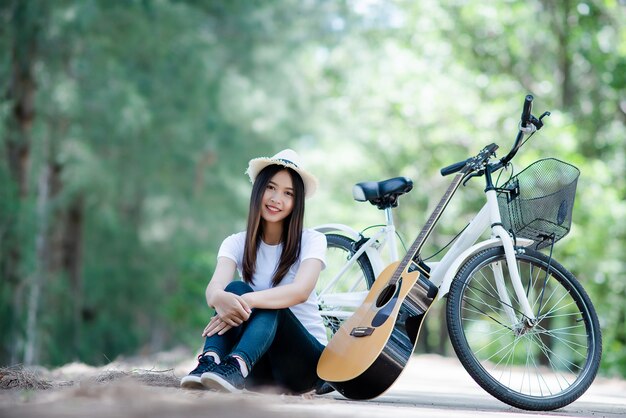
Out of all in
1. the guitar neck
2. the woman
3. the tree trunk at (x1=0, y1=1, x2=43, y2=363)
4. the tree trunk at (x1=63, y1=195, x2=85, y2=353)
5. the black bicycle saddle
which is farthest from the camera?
the tree trunk at (x1=63, y1=195, x2=85, y2=353)

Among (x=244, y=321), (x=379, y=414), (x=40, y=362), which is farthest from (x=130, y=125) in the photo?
(x=379, y=414)

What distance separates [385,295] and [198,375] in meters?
0.94

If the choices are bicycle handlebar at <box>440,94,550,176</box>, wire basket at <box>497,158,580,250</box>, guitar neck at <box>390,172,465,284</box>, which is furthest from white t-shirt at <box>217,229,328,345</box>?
wire basket at <box>497,158,580,250</box>

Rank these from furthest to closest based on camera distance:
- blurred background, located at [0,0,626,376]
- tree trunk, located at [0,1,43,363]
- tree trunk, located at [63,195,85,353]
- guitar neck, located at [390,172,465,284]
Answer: tree trunk, located at [63,195,85,353]
blurred background, located at [0,0,626,376]
tree trunk, located at [0,1,43,363]
guitar neck, located at [390,172,465,284]

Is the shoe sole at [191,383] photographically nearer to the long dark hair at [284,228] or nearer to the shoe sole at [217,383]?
the shoe sole at [217,383]

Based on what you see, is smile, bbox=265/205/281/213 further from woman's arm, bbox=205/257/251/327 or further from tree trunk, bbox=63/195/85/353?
tree trunk, bbox=63/195/85/353

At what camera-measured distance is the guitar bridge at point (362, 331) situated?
380 centimetres

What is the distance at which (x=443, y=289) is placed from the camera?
387 cm

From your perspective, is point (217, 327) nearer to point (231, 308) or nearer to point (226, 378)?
point (231, 308)

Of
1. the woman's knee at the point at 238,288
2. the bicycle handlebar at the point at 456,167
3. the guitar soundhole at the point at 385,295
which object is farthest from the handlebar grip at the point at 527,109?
the woman's knee at the point at 238,288

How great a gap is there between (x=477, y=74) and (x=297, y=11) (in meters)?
3.73

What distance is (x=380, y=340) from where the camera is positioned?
369cm

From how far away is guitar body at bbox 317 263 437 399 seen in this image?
144 inches

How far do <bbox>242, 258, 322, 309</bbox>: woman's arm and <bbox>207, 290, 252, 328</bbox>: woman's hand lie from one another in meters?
0.03
